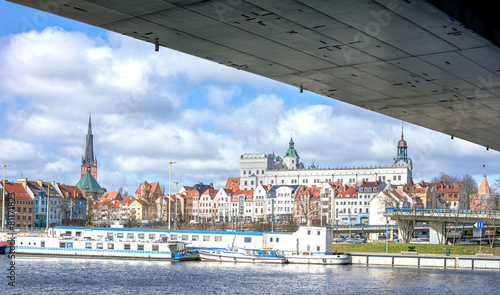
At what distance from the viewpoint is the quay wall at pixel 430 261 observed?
64688mm

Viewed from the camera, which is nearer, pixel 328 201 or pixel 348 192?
pixel 348 192

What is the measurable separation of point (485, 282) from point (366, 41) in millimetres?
42998

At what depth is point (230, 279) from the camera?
51312mm

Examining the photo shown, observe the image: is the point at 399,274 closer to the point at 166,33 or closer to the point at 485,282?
the point at 485,282

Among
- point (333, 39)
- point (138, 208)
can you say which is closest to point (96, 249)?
point (333, 39)

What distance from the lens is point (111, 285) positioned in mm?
45750

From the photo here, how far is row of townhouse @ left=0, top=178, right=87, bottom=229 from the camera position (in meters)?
133

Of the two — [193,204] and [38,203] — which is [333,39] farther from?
[193,204]

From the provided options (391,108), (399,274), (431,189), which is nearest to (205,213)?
(431,189)

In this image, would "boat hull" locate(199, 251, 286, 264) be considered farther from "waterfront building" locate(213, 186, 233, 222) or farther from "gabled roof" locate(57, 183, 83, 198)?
"waterfront building" locate(213, 186, 233, 222)

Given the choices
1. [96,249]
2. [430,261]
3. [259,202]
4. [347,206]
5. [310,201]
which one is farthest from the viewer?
[259,202]

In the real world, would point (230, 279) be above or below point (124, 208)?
below

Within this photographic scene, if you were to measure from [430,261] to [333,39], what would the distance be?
58.0m

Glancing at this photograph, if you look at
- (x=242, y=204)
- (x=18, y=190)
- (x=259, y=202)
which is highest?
(x=18, y=190)
